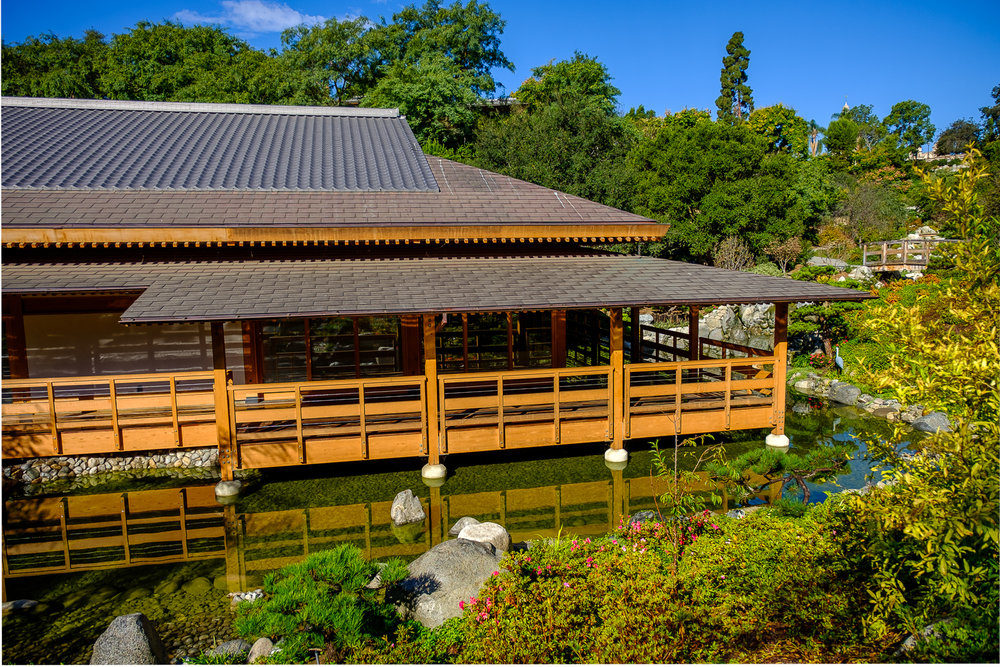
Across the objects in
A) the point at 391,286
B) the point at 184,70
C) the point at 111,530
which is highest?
the point at 184,70

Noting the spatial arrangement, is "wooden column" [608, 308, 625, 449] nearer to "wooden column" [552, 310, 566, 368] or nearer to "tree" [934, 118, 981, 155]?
"wooden column" [552, 310, 566, 368]

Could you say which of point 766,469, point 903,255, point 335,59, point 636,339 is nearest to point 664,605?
point 766,469

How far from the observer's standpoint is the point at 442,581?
18.9 feet

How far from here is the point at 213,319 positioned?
24.8 ft

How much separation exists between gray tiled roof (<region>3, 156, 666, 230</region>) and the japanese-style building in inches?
2.1

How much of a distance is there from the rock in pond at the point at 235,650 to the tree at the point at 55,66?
3249 cm

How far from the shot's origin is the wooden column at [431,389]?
8.75 metres

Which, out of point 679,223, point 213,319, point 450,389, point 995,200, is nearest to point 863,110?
point 995,200

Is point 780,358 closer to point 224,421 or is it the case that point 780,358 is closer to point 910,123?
point 224,421

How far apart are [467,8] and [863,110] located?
149ft

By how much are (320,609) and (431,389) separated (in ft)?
15.5

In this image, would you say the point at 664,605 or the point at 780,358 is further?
the point at 780,358

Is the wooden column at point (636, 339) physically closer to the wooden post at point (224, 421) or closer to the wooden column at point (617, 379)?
the wooden column at point (617, 379)

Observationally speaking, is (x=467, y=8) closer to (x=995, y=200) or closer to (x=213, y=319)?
(x=995, y=200)
